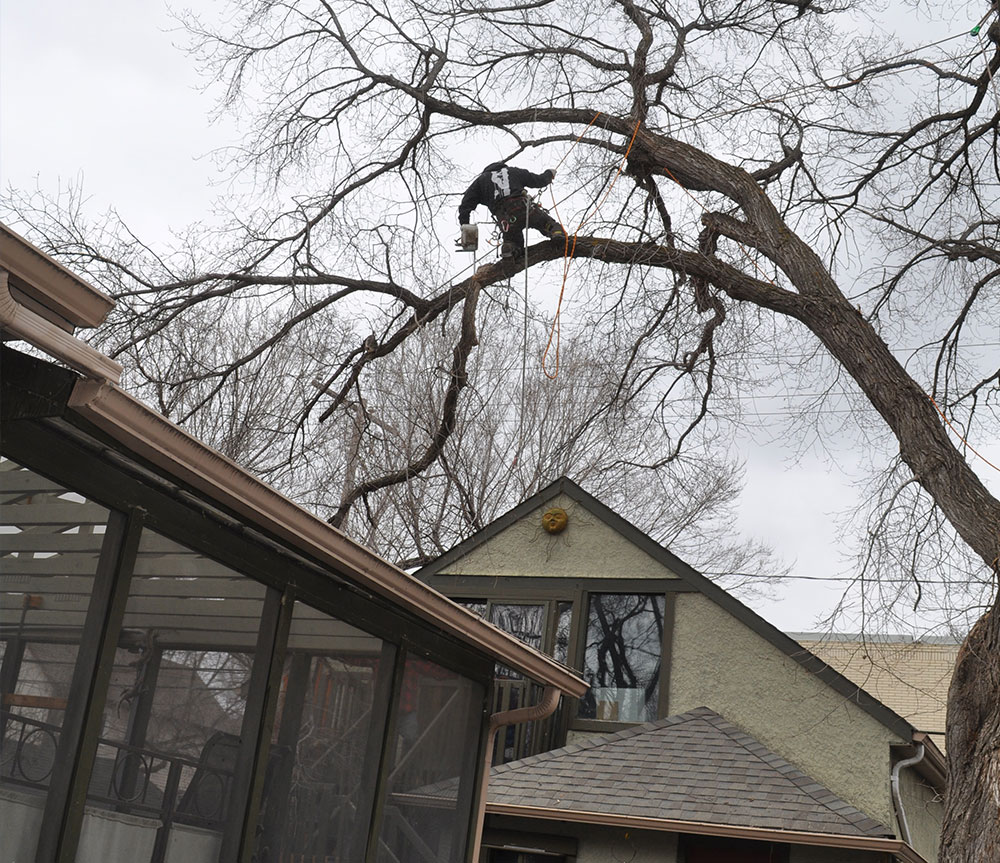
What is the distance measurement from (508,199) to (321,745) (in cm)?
525

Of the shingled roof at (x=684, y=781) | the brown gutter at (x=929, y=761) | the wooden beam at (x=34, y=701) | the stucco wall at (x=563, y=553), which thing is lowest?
the wooden beam at (x=34, y=701)

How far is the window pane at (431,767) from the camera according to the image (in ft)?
19.4

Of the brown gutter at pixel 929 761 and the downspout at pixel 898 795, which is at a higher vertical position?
the brown gutter at pixel 929 761

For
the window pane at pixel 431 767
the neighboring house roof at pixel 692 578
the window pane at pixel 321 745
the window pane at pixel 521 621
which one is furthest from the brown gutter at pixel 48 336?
the window pane at pixel 521 621

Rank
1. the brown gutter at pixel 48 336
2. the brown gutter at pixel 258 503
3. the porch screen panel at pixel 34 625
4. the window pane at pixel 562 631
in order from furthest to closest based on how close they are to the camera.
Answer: the window pane at pixel 562 631
the porch screen panel at pixel 34 625
the brown gutter at pixel 258 503
the brown gutter at pixel 48 336

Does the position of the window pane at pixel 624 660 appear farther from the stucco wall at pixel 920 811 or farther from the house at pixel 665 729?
the stucco wall at pixel 920 811

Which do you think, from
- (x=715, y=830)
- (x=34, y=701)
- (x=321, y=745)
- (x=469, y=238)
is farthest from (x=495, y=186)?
(x=34, y=701)

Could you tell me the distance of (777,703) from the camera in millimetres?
10773

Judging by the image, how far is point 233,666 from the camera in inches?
177

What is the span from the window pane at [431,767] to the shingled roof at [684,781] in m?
3.19

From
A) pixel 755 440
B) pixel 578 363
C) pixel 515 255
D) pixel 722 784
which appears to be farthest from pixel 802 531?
pixel 515 255

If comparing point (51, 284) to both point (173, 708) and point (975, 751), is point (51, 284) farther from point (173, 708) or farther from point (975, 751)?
point (975, 751)

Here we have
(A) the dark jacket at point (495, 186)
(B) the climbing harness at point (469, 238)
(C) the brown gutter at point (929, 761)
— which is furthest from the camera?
(C) the brown gutter at point (929, 761)

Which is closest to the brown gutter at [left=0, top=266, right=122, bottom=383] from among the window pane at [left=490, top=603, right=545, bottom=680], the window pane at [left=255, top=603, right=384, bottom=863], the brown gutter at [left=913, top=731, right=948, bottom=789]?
the window pane at [left=255, top=603, right=384, bottom=863]
